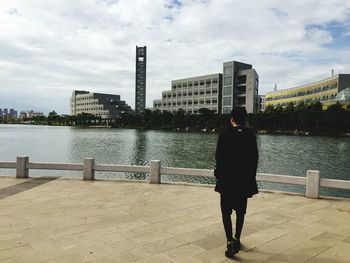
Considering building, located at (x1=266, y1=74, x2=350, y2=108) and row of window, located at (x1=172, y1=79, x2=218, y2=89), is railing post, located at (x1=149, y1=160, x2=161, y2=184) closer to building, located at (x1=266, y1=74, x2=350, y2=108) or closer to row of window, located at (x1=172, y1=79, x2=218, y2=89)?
building, located at (x1=266, y1=74, x2=350, y2=108)

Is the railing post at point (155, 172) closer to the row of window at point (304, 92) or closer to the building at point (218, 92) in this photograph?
the building at point (218, 92)

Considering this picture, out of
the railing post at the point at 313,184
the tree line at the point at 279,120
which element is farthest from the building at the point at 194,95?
the railing post at the point at 313,184

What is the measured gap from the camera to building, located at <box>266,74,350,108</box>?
354 ft

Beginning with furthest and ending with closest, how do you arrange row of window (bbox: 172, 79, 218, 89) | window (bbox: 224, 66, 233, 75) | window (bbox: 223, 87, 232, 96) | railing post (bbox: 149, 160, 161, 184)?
1. row of window (bbox: 172, 79, 218, 89)
2. window (bbox: 224, 66, 233, 75)
3. window (bbox: 223, 87, 232, 96)
4. railing post (bbox: 149, 160, 161, 184)

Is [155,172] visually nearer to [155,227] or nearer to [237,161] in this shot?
[155,227]

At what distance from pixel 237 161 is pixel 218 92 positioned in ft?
457

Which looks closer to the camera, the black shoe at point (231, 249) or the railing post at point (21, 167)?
the black shoe at point (231, 249)

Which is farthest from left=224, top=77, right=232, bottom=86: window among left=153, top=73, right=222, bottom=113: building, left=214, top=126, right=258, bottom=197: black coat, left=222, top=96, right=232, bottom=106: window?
left=214, top=126, right=258, bottom=197: black coat

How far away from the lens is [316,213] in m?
7.92

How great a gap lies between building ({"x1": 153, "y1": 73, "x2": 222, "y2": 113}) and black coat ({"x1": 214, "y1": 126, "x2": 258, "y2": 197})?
134 metres

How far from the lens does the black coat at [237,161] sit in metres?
4.99

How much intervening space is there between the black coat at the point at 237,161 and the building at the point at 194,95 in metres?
134

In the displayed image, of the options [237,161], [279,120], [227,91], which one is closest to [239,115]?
[237,161]

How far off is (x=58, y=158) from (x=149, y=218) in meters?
31.7
